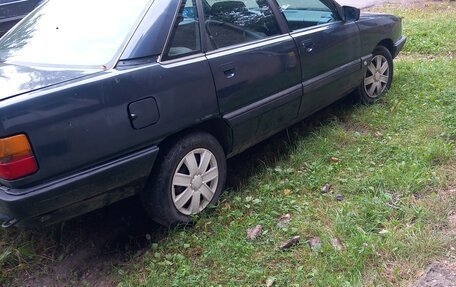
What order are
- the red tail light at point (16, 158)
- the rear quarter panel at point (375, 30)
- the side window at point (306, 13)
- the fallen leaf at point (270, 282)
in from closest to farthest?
the red tail light at point (16, 158) < the fallen leaf at point (270, 282) < the side window at point (306, 13) < the rear quarter panel at point (375, 30)

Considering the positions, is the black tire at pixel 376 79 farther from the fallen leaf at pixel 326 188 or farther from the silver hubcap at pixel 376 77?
the fallen leaf at pixel 326 188

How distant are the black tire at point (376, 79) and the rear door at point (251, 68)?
1.27m

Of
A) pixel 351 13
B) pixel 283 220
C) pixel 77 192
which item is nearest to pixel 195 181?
pixel 283 220

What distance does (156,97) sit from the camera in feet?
9.29

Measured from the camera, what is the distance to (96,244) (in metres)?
3.19

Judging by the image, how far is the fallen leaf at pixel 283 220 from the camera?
3108 millimetres

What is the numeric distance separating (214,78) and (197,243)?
3.49 ft

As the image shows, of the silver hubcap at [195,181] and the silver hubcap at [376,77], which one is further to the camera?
the silver hubcap at [376,77]

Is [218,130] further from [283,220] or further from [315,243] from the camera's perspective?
[315,243]

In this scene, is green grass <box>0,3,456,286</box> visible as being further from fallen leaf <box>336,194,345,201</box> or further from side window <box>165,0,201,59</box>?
side window <box>165,0,201,59</box>

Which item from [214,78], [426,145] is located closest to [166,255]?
[214,78]

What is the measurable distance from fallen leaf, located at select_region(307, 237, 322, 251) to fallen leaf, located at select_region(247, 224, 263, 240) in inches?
13.4

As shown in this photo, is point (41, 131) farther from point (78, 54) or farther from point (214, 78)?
point (214, 78)

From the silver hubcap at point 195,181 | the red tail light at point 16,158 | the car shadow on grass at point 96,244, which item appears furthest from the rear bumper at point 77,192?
the car shadow on grass at point 96,244
